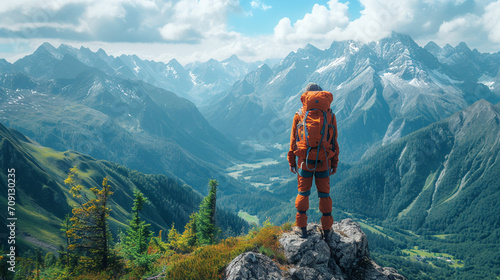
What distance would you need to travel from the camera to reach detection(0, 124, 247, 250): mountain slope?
3986 inches

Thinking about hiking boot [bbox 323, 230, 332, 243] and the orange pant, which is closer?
the orange pant

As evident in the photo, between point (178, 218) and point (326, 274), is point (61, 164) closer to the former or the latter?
point (178, 218)

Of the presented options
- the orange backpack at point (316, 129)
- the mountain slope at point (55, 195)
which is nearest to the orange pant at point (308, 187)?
the orange backpack at point (316, 129)

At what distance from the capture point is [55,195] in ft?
409

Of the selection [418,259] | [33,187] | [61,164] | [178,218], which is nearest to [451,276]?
[418,259]

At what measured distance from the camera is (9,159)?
132 meters

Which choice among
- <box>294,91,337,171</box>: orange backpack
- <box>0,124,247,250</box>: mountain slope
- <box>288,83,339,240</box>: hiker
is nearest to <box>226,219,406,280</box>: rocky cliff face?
<box>288,83,339,240</box>: hiker

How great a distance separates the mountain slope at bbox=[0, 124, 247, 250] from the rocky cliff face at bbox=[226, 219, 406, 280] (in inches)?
2043

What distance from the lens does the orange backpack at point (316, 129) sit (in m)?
14.3

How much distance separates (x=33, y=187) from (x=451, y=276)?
771 feet

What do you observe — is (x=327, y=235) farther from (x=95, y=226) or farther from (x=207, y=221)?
(x=207, y=221)

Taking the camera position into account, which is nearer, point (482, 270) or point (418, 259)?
point (482, 270)

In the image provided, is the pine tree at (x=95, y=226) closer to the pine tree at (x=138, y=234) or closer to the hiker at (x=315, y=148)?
the pine tree at (x=138, y=234)

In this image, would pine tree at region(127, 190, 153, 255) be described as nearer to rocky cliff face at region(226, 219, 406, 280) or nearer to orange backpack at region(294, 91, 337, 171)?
rocky cliff face at region(226, 219, 406, 280)
